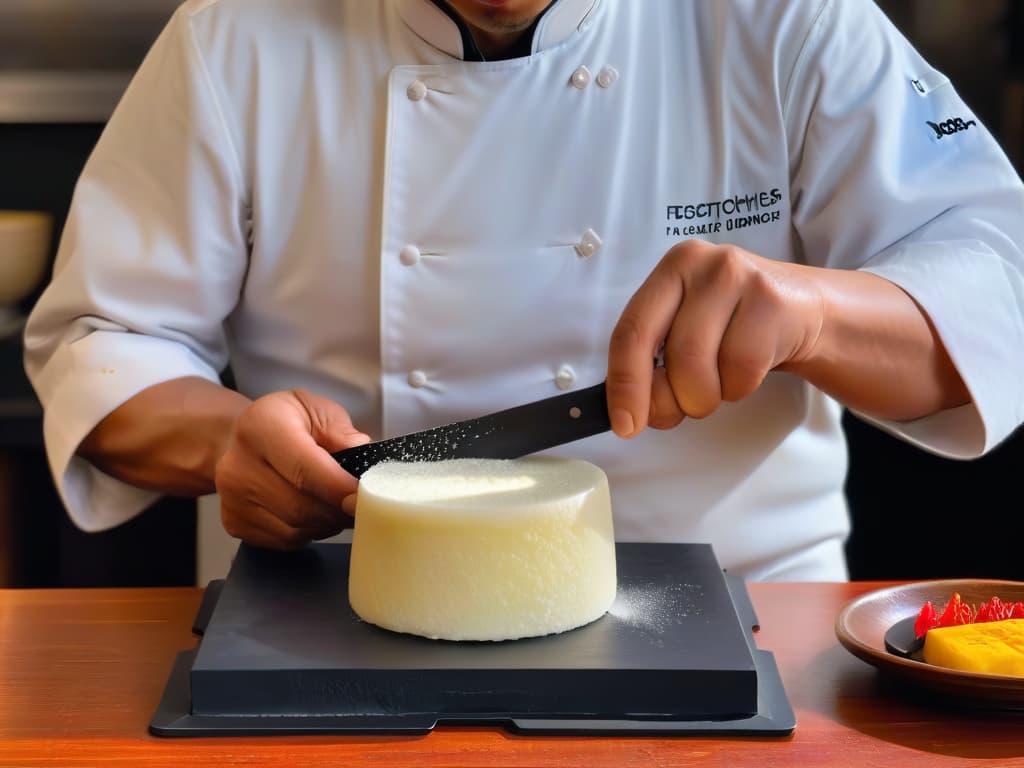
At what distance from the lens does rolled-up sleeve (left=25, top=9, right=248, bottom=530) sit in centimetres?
149

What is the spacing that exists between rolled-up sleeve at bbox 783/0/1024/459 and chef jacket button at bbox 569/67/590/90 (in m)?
0.23

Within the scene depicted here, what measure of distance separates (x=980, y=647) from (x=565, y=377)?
597 millimetres

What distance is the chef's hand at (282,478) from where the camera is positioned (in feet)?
4.00

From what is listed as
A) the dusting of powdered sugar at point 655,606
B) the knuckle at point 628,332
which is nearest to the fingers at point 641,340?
the knuckle at point 628,332

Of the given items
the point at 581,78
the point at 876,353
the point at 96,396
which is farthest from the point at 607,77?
the point at 96,396

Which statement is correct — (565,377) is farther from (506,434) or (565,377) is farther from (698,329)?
(698,329)

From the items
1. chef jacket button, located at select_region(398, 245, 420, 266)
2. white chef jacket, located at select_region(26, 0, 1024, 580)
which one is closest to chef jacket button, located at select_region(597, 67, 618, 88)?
white chef jacket, located at select_region(26, 0, 1024, 580)

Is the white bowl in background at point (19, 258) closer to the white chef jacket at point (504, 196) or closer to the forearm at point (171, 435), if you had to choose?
the white chef jacket at point (504, 196)

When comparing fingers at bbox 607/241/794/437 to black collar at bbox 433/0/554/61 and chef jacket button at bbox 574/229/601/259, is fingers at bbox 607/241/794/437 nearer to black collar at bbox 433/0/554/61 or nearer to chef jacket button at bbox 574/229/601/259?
chef jacket button at bbox 574/229/601/259

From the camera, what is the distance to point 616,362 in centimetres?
111

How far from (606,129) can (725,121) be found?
0.13 meters

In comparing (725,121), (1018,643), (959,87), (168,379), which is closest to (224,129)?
(168,379)

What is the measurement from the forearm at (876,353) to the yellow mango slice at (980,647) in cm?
32

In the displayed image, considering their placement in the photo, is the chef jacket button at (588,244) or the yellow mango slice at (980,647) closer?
the yellow mango slice at (980,647)
